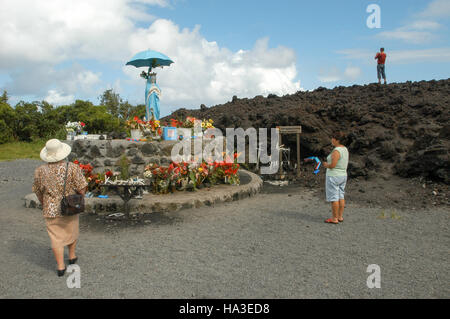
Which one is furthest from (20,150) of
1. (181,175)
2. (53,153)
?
(53,153)

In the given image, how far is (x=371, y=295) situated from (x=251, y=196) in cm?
552

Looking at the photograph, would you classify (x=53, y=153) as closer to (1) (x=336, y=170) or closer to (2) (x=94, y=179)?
(2) (x=94, y=179)

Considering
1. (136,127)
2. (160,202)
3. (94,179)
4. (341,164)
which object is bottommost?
(160,202)

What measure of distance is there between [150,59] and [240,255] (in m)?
6.48

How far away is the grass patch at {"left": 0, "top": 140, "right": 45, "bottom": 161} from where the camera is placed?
20.6 m

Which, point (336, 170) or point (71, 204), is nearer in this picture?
point (71, 204)

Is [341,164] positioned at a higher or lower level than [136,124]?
lower

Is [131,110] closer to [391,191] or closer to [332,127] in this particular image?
[332,127]

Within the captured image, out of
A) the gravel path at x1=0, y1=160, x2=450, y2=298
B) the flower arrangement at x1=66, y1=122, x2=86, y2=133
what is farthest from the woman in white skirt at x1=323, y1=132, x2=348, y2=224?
the flower arrangement at x1=66, y1=122, x2=86, y2=133

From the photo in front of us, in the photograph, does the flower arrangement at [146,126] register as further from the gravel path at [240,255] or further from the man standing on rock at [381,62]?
the man standing on rock at [381,62]

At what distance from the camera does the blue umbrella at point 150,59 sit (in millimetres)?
8914

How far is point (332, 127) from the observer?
13.9 meters

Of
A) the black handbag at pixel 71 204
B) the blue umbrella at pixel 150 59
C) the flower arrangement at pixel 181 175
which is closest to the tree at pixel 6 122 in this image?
the blue umbrella at pixel 150 59

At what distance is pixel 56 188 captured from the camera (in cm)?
392
